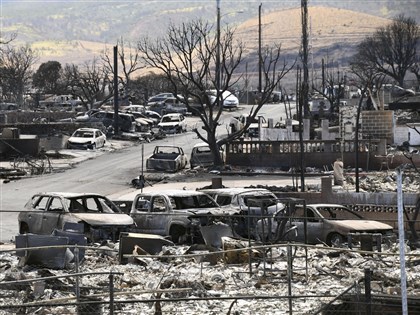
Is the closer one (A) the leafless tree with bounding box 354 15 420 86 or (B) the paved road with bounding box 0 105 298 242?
(B) the paved road with bounding box 0 105 298 242

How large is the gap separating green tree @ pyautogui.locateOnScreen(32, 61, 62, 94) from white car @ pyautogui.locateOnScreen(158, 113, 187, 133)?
121 ft

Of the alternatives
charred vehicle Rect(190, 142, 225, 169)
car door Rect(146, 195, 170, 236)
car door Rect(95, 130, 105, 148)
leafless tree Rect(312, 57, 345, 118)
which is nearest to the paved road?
car door Rect(95, 130, 105, 148)

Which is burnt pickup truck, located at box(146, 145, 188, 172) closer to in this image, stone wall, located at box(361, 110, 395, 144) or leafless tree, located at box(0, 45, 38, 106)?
stone wall, located at box(361, 110, 395, 144)

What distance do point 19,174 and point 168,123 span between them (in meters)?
21.3

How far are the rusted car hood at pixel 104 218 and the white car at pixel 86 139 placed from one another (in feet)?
92.2

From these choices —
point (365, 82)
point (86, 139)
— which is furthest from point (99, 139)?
point (365, 82)

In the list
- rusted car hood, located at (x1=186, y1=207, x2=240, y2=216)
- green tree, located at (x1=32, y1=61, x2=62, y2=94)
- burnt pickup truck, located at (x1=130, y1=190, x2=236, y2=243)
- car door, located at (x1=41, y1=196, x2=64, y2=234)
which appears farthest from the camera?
green tree, located at (x1=32, y1=61, x2=62, y2=94)

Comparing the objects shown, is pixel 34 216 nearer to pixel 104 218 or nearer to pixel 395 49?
pixel 104 218

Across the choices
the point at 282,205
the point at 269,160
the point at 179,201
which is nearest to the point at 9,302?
the point at 179,201

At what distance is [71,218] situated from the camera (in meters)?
22.6

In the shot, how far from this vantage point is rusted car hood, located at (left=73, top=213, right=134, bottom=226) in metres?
22.6

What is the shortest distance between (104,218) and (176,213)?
1636 mm

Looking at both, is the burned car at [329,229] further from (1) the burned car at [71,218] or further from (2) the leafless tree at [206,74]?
(2) the leafless tree at [206,74]

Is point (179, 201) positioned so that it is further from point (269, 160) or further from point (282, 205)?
point (269, 160)
